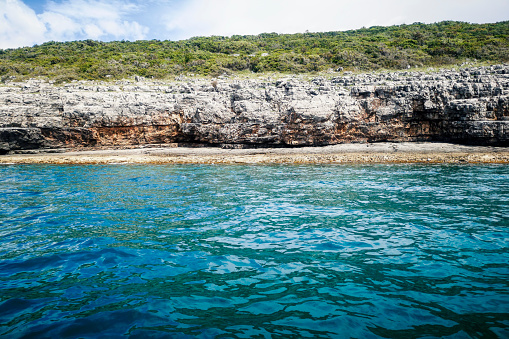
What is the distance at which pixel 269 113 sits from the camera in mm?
28109

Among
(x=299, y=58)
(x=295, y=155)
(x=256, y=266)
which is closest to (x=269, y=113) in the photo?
(x=295, y=155)

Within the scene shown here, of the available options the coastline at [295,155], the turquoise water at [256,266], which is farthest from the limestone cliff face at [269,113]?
the turquoise water at [256,266]

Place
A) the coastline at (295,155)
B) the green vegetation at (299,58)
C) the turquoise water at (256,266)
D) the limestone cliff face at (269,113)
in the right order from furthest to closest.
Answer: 1. the green vegetation at (299,58)
2. the limestone cliff face at (269,113)
3. the coastline at (295,155)
4. the turquoise water at (256,266)

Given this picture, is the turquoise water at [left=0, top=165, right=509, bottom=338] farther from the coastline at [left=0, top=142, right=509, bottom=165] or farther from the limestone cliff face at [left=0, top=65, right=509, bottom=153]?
the limestone cliff face at [left=0, top=65, right=509, bottom=153]

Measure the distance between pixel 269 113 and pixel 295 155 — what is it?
5.79 meters

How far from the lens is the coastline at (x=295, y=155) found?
21848 mm

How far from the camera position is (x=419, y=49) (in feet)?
147

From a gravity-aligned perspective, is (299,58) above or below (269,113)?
above

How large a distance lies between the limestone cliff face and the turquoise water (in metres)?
17.5

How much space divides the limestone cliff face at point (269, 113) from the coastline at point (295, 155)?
1443mm

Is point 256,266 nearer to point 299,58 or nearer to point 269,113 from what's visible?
point 269,113

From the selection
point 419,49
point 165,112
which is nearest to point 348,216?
point 165,112

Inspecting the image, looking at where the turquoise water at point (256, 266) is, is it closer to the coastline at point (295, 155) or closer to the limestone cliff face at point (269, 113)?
the coastline at point (295, 155)

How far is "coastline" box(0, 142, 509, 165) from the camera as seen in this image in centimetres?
2185
